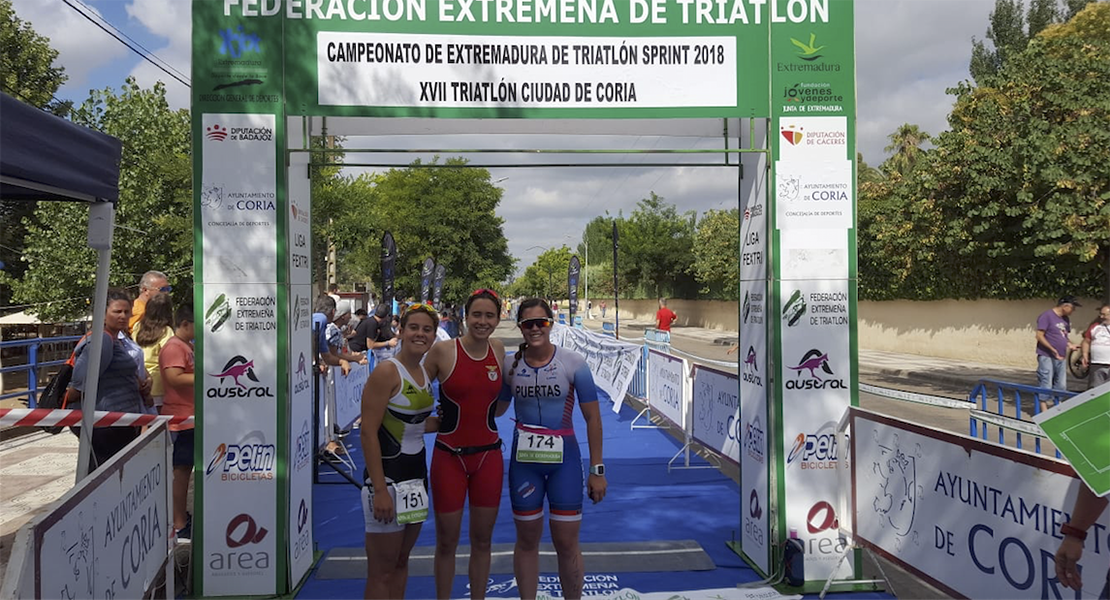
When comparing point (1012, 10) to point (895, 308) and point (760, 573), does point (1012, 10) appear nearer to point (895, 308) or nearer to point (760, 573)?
point (895, 308)

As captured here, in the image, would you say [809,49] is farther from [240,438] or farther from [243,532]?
[243,532]

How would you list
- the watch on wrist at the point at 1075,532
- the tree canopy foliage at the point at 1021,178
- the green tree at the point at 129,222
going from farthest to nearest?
1. the green tree at the point at 129,222
2. the tree canopy foliage at the point at 1021,178
3. the watch on wrist at the point at 1075,532

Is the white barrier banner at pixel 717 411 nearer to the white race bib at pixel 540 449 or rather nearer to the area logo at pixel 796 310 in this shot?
the area logo at pixel 796 310

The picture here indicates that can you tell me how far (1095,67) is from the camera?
41.3ft

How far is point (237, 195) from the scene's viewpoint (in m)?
5.11

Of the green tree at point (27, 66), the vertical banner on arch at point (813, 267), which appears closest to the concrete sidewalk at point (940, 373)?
the vertical banner on arch at point (813, 267)

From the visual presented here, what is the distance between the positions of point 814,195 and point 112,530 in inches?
175

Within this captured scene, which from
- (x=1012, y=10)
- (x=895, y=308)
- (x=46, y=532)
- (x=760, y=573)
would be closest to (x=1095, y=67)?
(x=760, y=573)

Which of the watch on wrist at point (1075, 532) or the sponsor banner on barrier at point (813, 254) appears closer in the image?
the watch on wrist at point (1075, 532)

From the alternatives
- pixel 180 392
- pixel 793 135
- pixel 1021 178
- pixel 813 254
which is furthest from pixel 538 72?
pixel 1021 178

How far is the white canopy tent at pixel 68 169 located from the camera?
3393 millimetres

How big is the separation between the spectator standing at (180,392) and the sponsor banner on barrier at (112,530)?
4.64 feet

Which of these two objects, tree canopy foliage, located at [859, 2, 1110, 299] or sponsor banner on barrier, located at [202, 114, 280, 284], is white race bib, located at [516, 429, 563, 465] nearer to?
sponsor banner on barrier, located at [202, 114, 280, 284]

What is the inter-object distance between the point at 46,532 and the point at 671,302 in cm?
6115
